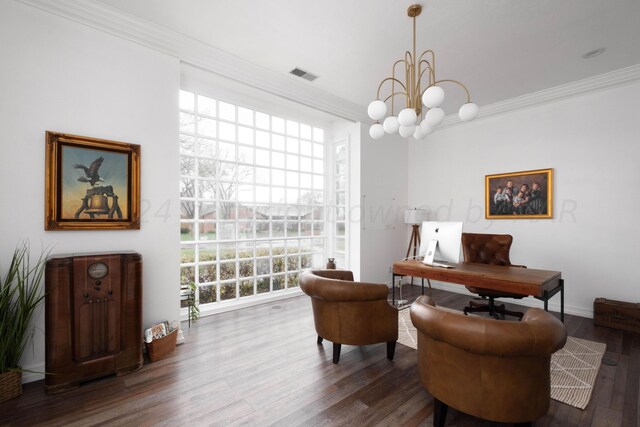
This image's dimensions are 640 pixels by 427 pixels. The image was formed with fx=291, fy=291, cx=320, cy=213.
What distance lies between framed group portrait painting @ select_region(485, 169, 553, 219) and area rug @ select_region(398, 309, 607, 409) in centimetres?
187

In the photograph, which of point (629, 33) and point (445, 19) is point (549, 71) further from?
point (445, 19)

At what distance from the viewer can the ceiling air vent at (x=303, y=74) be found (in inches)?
145

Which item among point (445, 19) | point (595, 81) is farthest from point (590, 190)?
point (445, 19)

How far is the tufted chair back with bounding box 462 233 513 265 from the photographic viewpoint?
3766 millimetres

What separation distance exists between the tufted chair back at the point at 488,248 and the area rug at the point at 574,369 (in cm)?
109

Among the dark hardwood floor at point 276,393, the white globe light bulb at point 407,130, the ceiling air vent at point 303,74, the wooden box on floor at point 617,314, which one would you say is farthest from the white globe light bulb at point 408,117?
the wooden box on floor at point 617,314

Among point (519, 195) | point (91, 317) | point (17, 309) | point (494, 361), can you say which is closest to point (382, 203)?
point (519, 195)

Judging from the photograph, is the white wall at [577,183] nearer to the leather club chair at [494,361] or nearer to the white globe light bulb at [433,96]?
the leather club chair at [494,361]

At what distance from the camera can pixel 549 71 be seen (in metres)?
3.62

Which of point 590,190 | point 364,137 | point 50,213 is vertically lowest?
point 50,213

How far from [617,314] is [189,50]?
18.7 feet

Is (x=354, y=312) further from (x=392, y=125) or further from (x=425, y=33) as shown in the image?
(x=425, y=33)

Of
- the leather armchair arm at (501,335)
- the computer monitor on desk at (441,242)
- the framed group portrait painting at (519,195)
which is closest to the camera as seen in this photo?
the leather armchair arm at (501,335)

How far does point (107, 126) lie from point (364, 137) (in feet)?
12.0
